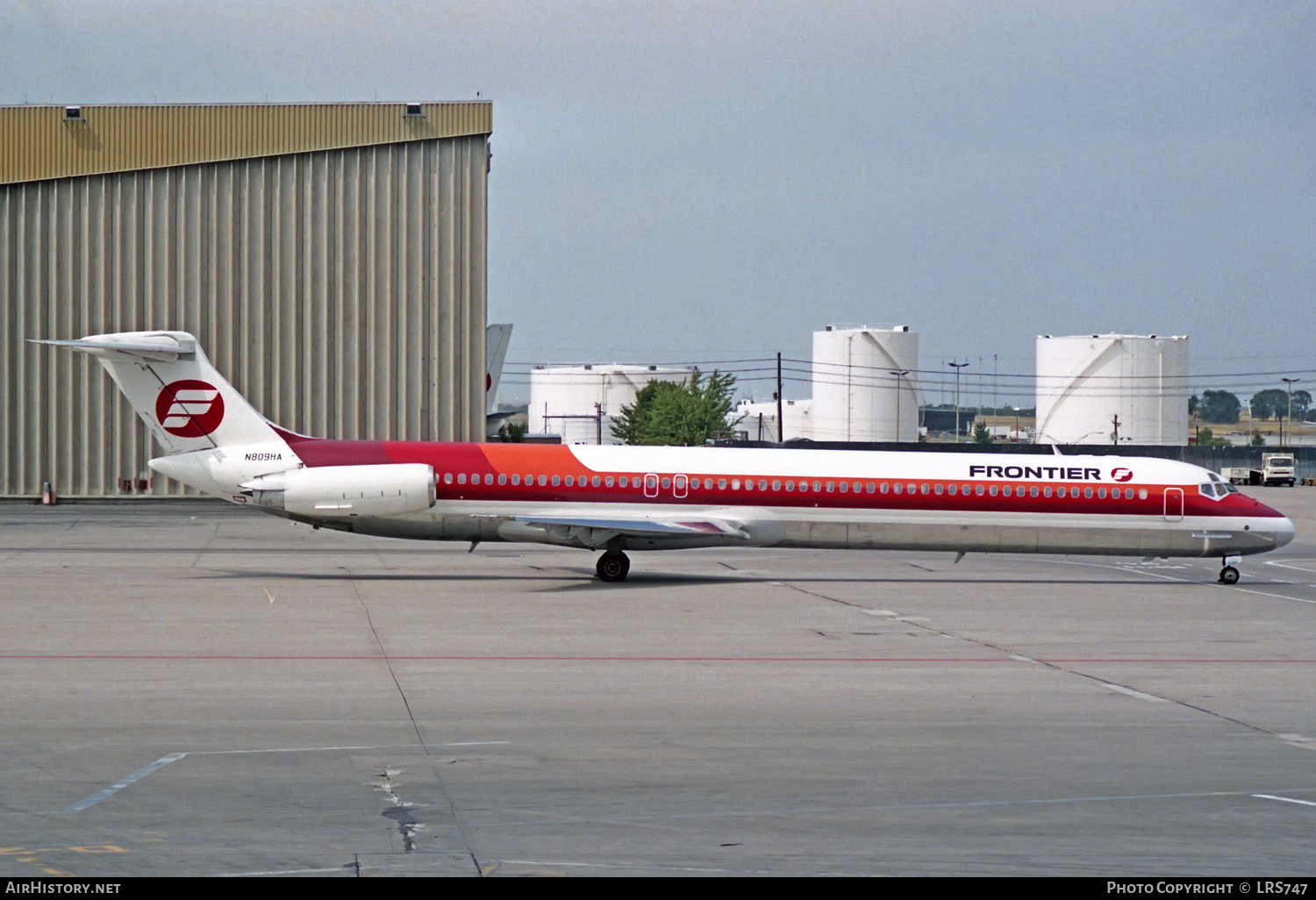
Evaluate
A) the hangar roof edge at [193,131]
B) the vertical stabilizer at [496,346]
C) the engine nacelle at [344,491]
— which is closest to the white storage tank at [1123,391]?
the vertical stabilizer at [496,346]

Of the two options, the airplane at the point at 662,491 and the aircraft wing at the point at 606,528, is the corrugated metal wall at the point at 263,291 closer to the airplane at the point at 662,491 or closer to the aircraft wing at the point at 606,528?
the airplane at the point at 662,491

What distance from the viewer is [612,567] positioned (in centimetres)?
2723

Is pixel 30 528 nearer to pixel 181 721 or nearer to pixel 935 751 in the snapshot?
pixel 181 721

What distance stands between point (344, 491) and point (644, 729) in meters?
15.0

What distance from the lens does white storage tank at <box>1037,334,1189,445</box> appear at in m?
113

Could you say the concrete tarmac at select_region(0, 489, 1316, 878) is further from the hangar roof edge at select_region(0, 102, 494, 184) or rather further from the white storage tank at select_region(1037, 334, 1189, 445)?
the white storage tank at select_region(1037, 334, 1189, 445)

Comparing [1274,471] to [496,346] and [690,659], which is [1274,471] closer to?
[496,346]

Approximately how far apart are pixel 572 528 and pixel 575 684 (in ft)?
36.8

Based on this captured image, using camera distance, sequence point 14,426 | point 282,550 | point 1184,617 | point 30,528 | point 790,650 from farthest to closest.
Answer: point 14,426 → point 30,528 → point 282,550 → point 1184,617 → point 790,650

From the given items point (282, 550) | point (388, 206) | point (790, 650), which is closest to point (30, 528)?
point (282, 550)

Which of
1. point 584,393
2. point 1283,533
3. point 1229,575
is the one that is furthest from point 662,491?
point 584,393

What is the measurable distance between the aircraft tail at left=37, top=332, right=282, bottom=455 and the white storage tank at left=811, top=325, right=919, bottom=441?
91.0 m

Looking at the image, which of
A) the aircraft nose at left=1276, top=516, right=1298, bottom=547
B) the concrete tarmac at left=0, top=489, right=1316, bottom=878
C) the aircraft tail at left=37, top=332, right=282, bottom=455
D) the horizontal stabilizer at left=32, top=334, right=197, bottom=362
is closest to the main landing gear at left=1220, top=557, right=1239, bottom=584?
the aircraft nose at left=1276, top=516, right=1298, bottom=547

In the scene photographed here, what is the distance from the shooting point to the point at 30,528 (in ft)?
127
